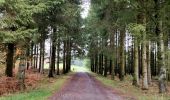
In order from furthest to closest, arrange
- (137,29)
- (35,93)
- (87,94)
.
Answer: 1. (137,29)
2. (87,94)
3. (35,93)

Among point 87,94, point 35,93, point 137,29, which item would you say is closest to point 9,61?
point 35,93

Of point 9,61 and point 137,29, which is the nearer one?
point 137,29

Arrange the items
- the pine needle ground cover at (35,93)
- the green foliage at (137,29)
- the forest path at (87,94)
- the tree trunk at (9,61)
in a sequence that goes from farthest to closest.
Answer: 1. the tree trunk at (9,61)
2. the green foliage at (137,29)
3. the forest path at (87,94)
4. the pine needle ground cover at (35,93)

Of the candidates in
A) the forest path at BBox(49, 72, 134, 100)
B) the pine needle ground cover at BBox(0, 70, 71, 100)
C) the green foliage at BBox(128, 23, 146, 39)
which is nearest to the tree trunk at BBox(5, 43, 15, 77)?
the pine needle ground cover at BBox(0, 70, 71, 100)

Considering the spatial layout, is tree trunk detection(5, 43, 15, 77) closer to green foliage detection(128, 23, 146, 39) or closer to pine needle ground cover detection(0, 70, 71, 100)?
pine needle ground cover detection(0, 70, 71, 100)

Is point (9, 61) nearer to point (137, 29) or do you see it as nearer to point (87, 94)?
point (87, 94)

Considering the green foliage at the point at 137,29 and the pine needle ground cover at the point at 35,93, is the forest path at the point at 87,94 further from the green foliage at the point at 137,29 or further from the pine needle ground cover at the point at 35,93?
the green foliage at the point at 137,29

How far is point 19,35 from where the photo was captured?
58.9ft

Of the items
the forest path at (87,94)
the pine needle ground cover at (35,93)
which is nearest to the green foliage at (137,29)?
the forest path at (87,94)

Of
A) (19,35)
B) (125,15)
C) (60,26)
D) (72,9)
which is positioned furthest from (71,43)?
(19,35)

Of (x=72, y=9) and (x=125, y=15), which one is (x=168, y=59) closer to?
(x=125, y=15)

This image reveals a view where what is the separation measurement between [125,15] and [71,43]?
109 feet

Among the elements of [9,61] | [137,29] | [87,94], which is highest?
[137,29]

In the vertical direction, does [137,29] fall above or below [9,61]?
above
